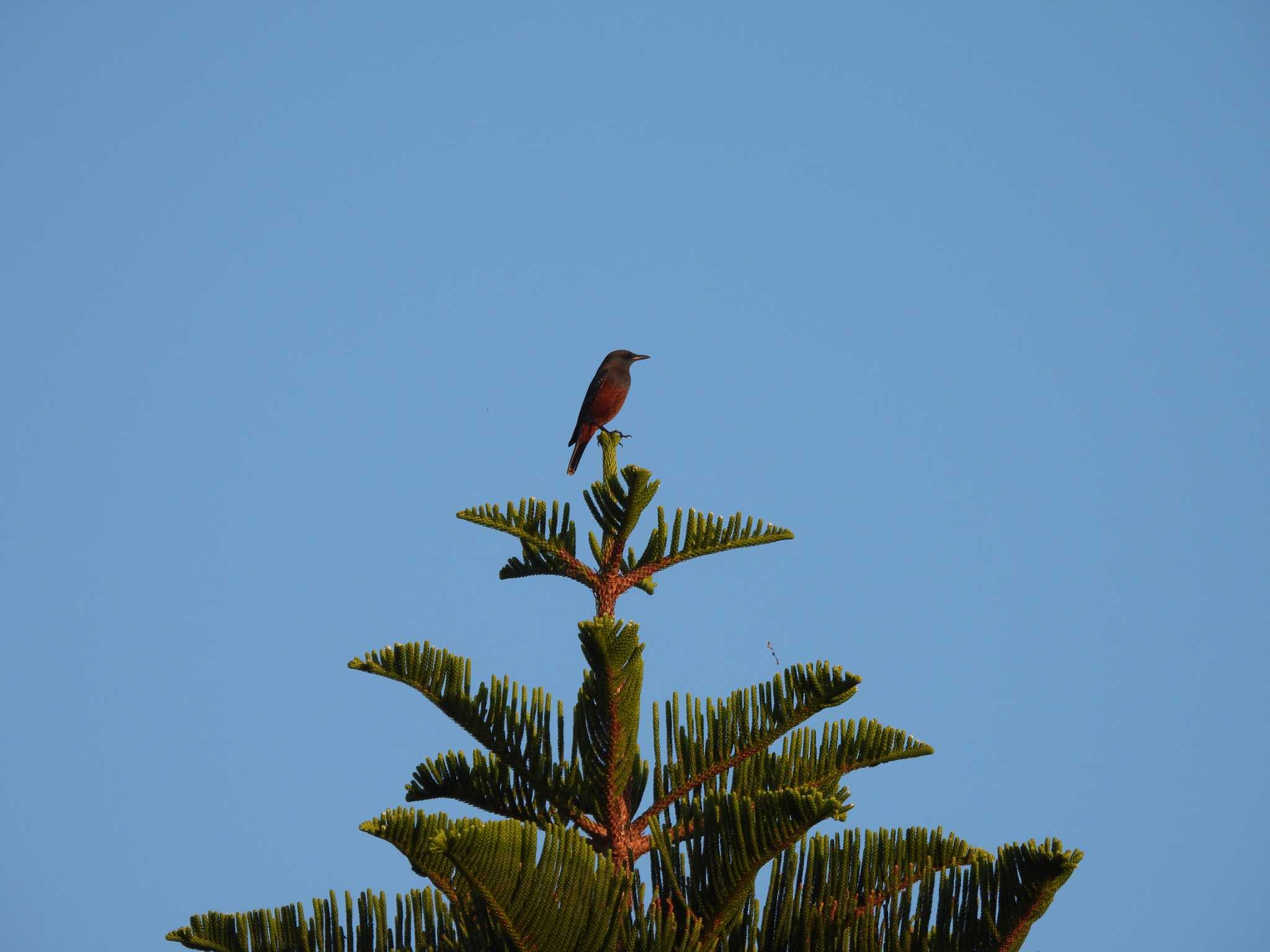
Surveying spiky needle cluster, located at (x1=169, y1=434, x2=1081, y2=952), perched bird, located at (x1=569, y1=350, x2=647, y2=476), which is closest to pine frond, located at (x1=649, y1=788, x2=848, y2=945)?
spiky needle cluster, located at (x1=169, y1=434, x2=1081, y2=952)

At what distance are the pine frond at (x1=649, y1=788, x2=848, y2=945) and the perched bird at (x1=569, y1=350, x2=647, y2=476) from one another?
4009mm

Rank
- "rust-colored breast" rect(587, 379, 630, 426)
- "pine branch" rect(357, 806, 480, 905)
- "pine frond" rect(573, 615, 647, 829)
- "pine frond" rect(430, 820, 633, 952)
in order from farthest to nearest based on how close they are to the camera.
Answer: "rust-colored breast" rect(587, 379, 630, 426), "pine frond" rect(573, 615, 647, 829), "pine branch" rect(357, 806, 480, 905), "pine frond" rect(430, 820, 633, 952)

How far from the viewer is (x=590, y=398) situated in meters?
8.05

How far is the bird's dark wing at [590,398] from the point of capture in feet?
26.3

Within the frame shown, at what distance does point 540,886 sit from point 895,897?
1383mm

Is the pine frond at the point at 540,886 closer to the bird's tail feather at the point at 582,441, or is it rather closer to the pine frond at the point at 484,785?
the pine frond at the point at 484,785

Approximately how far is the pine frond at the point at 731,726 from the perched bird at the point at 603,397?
3.60m

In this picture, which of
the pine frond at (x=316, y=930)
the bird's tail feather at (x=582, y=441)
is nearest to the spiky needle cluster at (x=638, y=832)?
the pine frond at (x=316, y=930)

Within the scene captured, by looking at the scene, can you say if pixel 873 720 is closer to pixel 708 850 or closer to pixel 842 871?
pixel 842 871

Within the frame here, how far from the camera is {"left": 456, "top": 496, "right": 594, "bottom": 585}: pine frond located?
4.71 metres

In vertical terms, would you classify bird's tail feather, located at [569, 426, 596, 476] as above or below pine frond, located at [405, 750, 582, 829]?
above

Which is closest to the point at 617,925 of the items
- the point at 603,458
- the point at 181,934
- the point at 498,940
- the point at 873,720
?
the point at 498,940

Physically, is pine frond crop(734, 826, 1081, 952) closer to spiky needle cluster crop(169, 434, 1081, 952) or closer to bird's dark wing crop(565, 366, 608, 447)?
spiky needle cluster crop(169, 434, 1081, 952)

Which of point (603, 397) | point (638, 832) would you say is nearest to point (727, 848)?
point (638, 832)
